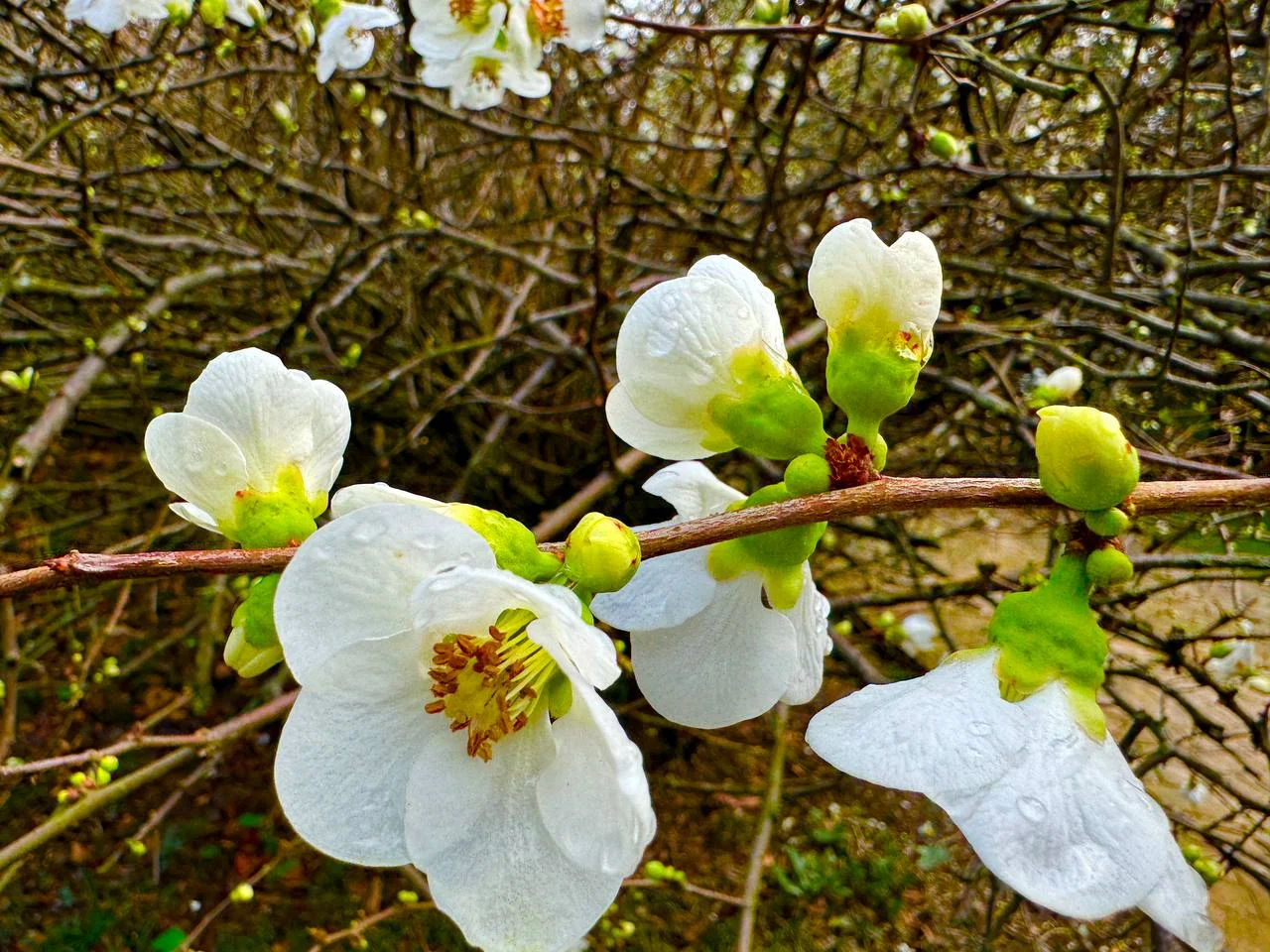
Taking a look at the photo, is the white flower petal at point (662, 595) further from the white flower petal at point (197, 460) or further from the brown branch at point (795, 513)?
the white flower petal at point (197, 460)

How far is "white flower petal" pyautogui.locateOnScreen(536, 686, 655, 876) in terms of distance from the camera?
1.49ft

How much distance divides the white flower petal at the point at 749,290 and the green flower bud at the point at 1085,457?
21cm

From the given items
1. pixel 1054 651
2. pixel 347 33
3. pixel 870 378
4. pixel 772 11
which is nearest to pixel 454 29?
pixel 347 33

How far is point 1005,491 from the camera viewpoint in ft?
1.95

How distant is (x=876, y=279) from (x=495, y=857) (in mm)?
502

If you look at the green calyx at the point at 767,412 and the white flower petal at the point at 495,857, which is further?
the green calyx at the point at 767,412

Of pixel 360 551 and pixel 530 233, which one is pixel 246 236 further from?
pixel 360 551

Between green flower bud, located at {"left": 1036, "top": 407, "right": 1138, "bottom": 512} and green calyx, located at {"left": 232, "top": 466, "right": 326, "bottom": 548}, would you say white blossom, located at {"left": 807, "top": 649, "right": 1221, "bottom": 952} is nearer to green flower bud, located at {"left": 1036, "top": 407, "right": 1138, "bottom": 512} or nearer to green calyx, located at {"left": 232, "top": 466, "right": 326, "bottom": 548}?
green flower bud, located at {"left": 1036, "top": 407, "right": 1138, "bottom": 512}

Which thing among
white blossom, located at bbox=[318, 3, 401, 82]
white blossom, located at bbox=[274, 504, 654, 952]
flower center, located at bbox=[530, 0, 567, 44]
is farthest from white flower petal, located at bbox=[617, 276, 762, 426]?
flower center, located at bbox=[530, 0, 567, 44]

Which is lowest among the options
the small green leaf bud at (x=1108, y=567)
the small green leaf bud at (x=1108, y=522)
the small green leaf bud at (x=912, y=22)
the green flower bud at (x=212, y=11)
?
the small green leaf bud at (x=1108, y=567)

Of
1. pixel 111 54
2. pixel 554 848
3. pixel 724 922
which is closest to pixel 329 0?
pixel 111 54

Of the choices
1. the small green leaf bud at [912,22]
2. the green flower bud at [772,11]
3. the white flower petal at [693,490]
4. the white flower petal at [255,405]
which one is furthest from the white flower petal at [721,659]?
the green flower bud at [772,11]

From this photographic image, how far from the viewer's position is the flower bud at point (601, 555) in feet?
1.69

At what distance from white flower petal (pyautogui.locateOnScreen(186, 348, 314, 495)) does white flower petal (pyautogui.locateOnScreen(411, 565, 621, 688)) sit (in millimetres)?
228
